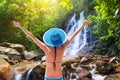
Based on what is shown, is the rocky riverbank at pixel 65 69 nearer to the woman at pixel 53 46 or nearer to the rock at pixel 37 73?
the rock at pixel 37 73

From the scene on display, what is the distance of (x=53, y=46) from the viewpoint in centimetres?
528

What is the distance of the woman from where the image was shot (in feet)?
17.0

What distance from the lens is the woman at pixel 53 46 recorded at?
518 centimetres

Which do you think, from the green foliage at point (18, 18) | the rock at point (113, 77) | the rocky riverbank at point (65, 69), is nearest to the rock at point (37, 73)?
the rocky riverbank at point (65, 69)

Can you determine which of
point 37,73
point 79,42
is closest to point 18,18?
point 79,42

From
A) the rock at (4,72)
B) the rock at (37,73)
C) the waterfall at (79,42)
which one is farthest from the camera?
the waterfall at (79,42)

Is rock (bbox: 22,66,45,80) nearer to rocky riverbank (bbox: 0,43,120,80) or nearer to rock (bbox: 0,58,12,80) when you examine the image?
rocky riverbank (bbox: 0,43,120,80)

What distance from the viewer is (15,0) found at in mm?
31094

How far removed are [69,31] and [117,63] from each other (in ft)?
52.3

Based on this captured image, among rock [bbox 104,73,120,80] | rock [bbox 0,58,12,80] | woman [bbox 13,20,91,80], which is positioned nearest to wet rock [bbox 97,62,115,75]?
rock [bbox 104,73,120,80]

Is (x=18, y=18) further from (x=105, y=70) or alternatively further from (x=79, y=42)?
(x=105, y=70)

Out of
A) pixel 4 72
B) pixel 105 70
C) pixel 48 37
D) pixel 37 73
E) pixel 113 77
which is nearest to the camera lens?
pixel 48 37

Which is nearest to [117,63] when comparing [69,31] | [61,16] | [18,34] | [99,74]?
[99,74]

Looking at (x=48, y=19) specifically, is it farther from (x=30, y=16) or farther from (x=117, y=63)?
(x=117, y=63)
